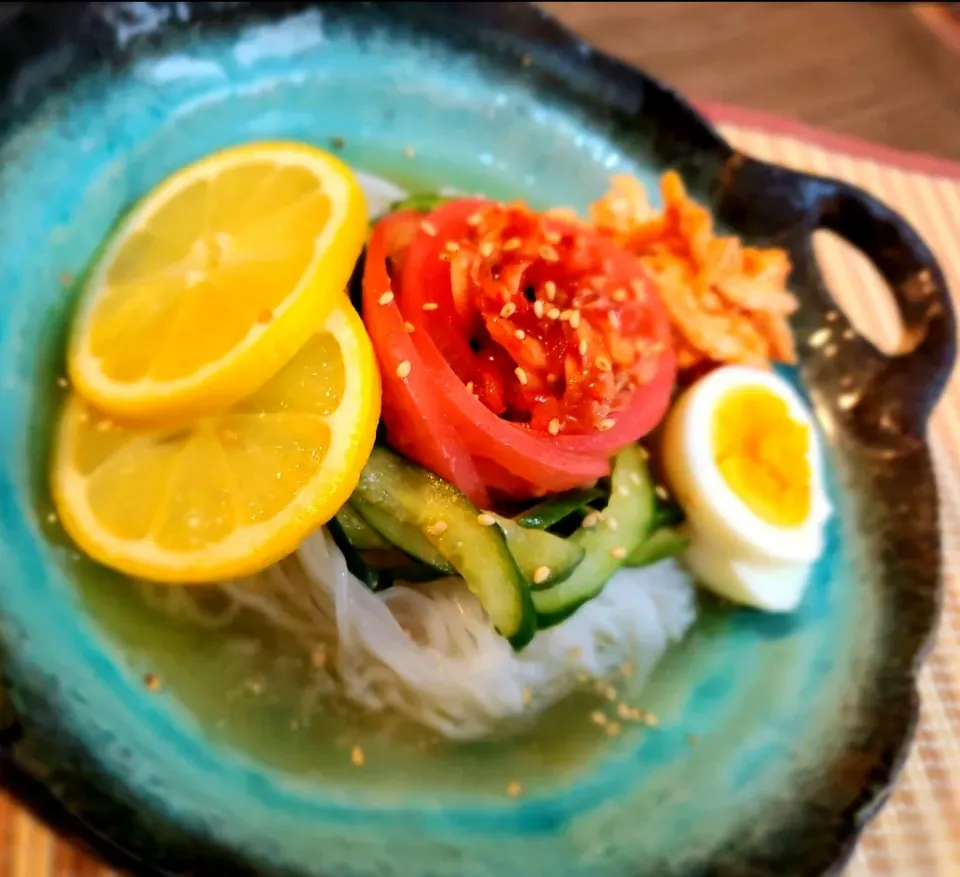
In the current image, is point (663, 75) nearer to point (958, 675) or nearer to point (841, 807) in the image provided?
point (958, 675)

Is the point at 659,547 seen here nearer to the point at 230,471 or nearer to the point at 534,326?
the point at 534,326

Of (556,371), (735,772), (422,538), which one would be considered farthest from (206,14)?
(735,772)

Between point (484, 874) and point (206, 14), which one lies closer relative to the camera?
point (484, 874)

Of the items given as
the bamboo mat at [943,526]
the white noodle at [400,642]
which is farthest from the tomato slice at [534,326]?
the bamboo mat at [943,526]

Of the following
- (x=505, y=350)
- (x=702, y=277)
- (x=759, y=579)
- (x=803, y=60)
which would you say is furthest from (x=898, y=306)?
(x=803, y=60)

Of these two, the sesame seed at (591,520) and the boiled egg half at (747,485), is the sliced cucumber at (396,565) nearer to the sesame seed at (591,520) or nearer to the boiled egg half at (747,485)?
the sesame seed at (591,520)

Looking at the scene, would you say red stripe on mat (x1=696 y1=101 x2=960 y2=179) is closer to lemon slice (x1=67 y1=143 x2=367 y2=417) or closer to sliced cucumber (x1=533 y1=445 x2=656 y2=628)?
sliced cucumber (x1=533 y1=445 x2=656 y2=628)
